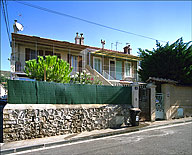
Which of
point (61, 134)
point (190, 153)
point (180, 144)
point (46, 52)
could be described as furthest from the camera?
point (46, 52)

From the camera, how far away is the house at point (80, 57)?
16.0 m

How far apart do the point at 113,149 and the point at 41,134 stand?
11.5 ft

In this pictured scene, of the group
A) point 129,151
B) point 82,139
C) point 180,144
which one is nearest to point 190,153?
point 180,144

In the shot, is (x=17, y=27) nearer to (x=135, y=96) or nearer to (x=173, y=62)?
(x=135, y=96)

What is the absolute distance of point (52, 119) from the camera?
750 centimetres

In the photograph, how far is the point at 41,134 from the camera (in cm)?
720

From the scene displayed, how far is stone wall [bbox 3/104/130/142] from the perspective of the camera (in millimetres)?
6723

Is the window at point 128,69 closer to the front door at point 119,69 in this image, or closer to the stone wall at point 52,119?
the front door at point 119,69

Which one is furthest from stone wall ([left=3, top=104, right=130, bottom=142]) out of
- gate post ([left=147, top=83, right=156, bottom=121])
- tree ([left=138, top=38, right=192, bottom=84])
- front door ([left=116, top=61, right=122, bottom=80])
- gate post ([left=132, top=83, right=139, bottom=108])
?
front door ([left=116, top=61, right=122, bottom=80])

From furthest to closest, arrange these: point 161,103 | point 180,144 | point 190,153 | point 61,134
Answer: point 161,103 < point 61,134 < point 180,144 < point 190,153

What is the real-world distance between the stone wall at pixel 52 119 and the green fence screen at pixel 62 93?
310 millimetres

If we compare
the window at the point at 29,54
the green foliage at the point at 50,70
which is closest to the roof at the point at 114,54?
the window at the point at 29,54

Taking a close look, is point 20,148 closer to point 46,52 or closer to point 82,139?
point 82,139

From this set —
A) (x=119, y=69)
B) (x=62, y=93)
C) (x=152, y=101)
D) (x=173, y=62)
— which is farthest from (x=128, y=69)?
(x=62, y=93)
